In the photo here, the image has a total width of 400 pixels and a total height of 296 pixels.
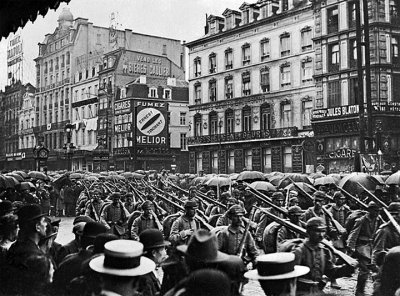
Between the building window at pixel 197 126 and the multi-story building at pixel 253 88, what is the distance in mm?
99

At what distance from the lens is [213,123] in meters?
48.7

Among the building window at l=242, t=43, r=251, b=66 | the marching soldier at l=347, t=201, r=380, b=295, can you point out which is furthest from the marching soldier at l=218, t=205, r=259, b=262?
the building window at l=242, t=43, r=251, b=66

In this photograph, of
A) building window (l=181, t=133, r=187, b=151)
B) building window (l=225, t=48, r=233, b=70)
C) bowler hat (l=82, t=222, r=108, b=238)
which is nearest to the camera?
bowler hat (l=82, t=222, r=108, b=238)

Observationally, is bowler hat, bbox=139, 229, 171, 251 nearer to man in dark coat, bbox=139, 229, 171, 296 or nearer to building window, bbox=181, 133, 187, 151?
man in dark coat, bbox=139, 229, 171, 296

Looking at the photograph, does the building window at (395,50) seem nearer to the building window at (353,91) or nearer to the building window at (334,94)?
the building window at (353,91)

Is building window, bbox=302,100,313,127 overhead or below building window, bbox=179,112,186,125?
below

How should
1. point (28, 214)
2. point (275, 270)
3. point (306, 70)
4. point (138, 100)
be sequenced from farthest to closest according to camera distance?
point (138, 100)
point (306, 70)
point (28, 214)
point (275, 270)

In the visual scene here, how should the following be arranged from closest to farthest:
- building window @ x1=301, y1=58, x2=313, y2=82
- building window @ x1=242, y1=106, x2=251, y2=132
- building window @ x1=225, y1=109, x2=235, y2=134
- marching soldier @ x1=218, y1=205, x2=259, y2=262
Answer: marching soldier @ x1=218, y1=205, x2=259, y2=262
building window @ x1=301, y1=58, x2=313, y2=82
building window @ x1=242, y1=106, x2=251, y2=132
building window @ x1=225, y1=109, x2=235, y2=134

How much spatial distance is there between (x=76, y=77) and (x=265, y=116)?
631 inches

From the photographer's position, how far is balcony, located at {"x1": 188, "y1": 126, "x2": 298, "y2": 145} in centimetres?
4028

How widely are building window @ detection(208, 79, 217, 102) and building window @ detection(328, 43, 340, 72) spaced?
13683 millimetres

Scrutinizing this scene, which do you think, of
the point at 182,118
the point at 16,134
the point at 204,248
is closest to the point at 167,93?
the point at 182,118

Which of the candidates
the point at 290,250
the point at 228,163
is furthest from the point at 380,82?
the point at 290,250

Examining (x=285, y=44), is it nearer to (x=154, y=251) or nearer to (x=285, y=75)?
(x=285, y=75)
